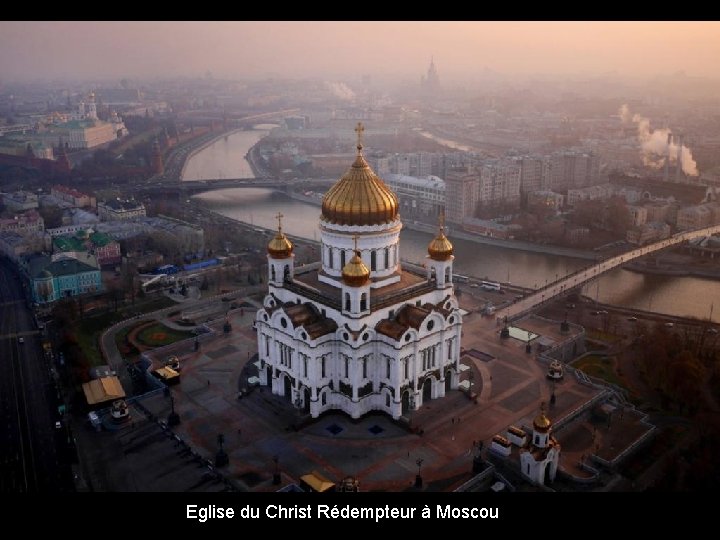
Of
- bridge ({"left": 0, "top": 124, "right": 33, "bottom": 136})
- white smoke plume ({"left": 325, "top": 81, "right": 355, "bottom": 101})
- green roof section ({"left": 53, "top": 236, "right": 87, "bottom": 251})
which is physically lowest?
green roof section ({"left": 53, "top": 236, "right": 87, "bottom": 251})

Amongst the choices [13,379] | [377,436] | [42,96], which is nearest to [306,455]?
[377,436]

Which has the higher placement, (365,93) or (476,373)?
(365,93)

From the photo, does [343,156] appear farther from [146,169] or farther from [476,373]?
[476,373]

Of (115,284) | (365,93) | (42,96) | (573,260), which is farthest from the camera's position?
(365,93)

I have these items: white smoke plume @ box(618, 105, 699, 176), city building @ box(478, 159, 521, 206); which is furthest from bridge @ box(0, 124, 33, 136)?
white smoke plume @ box(618, 105, 699, 176)

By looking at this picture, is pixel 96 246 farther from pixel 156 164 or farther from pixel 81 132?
pixel 81 132

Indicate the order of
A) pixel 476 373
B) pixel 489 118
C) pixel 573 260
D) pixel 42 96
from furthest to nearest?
pixel 489 118
pixel 42 96
pixel 573 260
pixel 476 373

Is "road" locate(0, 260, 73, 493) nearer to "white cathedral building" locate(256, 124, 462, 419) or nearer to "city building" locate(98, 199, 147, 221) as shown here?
"white cathedral building" locate(256, 124, 462, 419)
